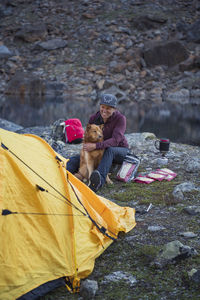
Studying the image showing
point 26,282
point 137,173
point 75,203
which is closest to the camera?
point 26,282

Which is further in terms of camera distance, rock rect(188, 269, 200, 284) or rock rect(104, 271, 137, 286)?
rock rect(104, 271, 137, 286)

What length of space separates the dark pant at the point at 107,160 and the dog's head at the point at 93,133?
0.27 meters

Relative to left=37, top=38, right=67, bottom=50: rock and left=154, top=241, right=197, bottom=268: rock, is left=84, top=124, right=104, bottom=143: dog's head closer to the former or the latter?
left=154, top=241, right=197, bottom=268: rock

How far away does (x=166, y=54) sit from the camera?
1473 inches

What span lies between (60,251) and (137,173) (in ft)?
11.5

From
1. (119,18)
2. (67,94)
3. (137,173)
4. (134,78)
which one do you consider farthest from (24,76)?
(137,173)

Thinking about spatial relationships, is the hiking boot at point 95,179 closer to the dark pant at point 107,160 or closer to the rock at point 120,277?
the dark pant at point 107,160

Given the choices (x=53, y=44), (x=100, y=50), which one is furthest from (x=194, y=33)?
(x=53, y=44)

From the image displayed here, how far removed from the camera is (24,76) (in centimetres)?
3347

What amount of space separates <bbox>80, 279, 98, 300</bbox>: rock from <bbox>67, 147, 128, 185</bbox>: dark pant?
8.48 ft

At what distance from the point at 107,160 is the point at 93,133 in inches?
19.6

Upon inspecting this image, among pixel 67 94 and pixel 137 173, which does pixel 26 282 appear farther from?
pixel 67 94

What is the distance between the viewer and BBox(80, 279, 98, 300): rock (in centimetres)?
262

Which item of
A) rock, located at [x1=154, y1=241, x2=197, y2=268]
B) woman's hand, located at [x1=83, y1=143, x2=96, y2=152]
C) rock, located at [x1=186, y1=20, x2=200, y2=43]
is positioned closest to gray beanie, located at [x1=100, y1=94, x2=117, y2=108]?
woman's hand, located at [x1=83, y1=143, x2=96, y2=152]
